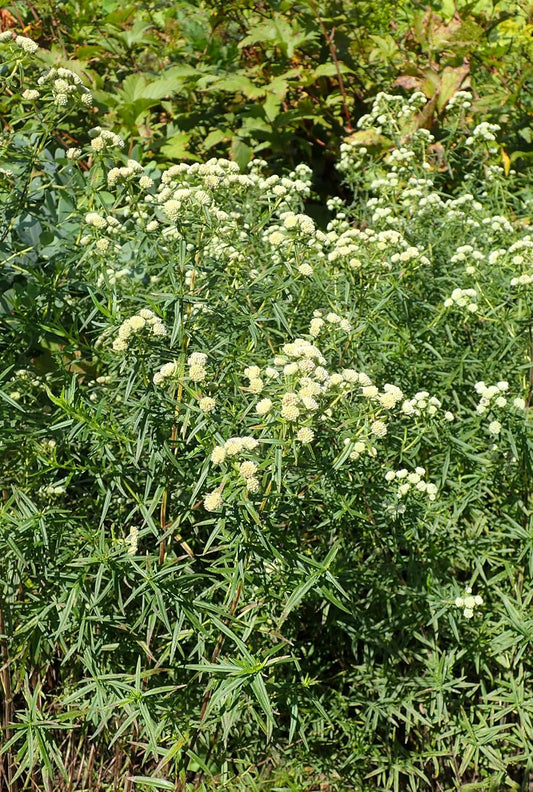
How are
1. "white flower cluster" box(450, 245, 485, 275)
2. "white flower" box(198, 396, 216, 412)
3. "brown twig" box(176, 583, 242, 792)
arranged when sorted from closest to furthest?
1. "white flower" box(198, 396, 216, 412)
2. "brown twig" box(176, 583, 242, 792)
3. "white flower cluster" box(450, 245, 485, 275)

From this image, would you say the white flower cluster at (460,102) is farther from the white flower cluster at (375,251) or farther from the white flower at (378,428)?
the white flower at (378,428)

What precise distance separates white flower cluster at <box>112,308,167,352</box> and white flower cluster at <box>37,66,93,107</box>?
763 millimetres

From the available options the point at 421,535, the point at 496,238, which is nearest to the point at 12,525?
the point at 421,535

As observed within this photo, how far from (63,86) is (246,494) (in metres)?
1.34

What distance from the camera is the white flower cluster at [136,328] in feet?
7.05

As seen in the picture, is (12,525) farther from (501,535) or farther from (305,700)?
(501,535)

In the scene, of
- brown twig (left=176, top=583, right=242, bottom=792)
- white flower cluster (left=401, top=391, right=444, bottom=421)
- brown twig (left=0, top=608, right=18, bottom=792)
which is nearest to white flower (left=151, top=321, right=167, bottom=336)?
brown twig (left=176, top=583, right=242, bottom=792)

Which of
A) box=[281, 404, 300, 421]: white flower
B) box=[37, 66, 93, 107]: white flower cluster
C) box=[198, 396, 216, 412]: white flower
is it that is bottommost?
box=[198, 396, 216, 412]: white flower

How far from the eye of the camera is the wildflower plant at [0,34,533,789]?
2.28m

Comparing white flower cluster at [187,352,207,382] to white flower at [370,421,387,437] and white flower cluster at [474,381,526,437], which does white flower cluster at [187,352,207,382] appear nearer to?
white flower at [370,421,387,437]

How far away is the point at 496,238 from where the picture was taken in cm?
370

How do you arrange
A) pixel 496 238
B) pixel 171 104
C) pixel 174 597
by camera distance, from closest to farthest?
pixel 174 597
pixel 496 238
pixel 171 104

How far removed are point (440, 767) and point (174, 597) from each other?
1.26 meters

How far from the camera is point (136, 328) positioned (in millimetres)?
2145
